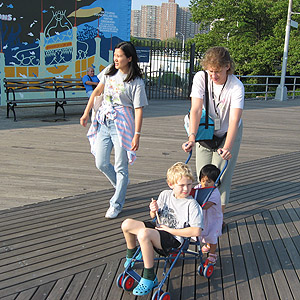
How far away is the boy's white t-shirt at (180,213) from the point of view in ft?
9.42

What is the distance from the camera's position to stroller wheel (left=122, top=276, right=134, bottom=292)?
9.36 feet

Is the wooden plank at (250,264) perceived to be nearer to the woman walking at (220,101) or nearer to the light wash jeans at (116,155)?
the woman walking at (220,101)

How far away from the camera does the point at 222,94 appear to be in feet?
11.5

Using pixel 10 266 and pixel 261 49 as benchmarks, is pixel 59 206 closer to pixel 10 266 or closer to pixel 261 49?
pixel 10 266

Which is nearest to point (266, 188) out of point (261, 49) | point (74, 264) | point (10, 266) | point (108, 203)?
point (108, 203)

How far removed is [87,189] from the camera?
5.15 m

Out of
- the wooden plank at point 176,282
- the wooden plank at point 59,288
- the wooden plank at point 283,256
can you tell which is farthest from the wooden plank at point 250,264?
the wooden plank at point 59,288

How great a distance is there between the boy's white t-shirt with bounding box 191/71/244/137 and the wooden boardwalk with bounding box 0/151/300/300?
118cm

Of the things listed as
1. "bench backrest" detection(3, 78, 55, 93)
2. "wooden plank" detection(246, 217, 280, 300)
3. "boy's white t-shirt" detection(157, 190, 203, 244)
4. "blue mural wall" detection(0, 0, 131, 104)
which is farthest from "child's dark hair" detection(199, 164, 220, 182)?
"blue mural wall" detection(0, 0, 131, 104)

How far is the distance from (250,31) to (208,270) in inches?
1109

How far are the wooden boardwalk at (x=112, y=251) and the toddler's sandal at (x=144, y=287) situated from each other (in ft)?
0.36

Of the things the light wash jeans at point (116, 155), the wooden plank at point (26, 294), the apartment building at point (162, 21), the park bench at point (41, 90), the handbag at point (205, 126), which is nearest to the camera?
the wooden plank at point (26, 294)

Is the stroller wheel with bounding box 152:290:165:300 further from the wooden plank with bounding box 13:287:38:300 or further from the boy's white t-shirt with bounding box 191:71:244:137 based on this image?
the boy's white t-shirt with bounding box 191:71:244:137

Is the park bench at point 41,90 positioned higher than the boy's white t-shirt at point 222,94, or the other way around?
the boy's white t-shirt at point 222,94
